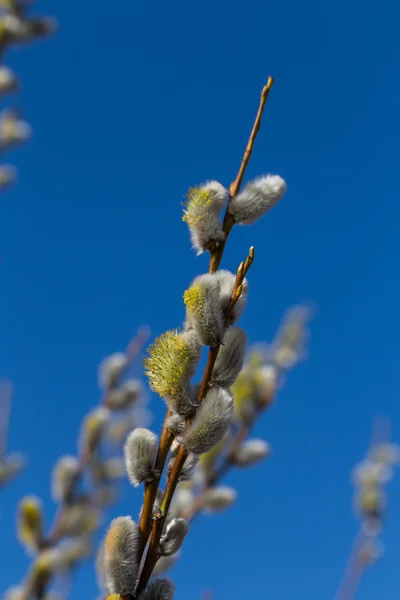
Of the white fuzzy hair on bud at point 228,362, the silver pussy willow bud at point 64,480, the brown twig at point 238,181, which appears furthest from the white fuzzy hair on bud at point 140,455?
the silver pussy willow bud at point 64,480

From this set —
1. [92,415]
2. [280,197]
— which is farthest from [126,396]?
[280,197]

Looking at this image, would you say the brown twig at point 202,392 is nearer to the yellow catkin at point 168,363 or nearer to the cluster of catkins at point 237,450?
the yellow catkin at point 168,363

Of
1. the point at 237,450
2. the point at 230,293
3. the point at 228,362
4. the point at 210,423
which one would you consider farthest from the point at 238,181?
the point at 237,450

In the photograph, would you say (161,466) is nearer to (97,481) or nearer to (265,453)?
(265,453)

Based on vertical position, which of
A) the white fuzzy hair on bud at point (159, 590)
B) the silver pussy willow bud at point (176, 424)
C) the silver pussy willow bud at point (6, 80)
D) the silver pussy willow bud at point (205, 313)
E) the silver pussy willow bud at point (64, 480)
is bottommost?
the white fuzzy hair on bud at point (159, 590)

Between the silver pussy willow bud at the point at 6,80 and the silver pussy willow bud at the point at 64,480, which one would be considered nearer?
the silver pussy willow bud at the point at 64,480

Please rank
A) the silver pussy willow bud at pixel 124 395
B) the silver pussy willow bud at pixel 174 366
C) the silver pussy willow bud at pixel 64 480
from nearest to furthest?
the silver pussy willow bud at pixel 174 366 < the silver pussy willow bud at pixel 64 480 < the silver pussy willow bud at pixel 124 395

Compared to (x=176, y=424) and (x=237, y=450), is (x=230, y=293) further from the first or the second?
(x=237, y=450)
